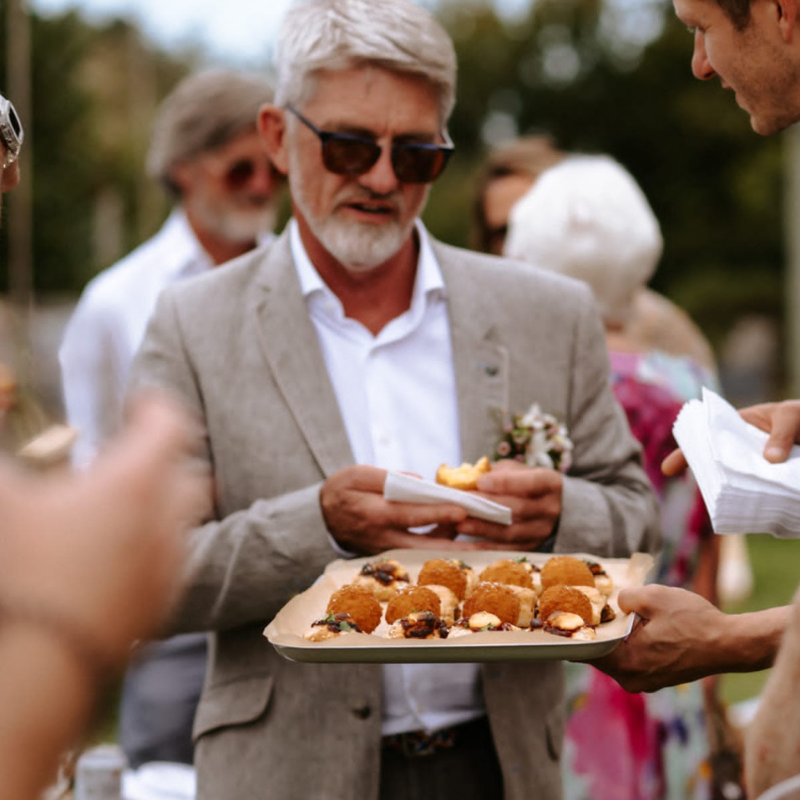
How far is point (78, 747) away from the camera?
3.39 feet

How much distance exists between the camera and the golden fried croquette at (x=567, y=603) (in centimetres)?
227

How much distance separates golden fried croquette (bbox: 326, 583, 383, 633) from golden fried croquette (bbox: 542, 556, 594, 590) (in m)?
0.34

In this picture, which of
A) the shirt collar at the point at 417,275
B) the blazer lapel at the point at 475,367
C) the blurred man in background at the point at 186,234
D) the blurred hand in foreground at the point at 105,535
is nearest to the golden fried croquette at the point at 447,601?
the blazer lapel at the point at 475,367

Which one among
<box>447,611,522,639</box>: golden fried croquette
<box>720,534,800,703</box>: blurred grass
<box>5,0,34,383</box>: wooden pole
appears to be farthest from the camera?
<box>5,0,34,383</box>: wooden pole

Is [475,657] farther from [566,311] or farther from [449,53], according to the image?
[449,53]

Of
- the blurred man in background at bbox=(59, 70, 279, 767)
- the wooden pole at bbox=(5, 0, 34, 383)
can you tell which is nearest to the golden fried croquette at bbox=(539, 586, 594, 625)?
the blurred man in background at bbox=(59, 70, 279, 767)

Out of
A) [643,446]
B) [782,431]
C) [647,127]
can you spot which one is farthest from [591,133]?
[782,431]

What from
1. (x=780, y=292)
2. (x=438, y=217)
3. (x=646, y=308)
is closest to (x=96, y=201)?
(x=438, y=217)

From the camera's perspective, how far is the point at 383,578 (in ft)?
8.05

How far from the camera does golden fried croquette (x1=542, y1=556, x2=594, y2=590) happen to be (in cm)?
241

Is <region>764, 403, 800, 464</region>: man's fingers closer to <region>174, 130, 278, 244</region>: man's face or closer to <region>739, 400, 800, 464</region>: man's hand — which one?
<region>739, 400, 800, 464</region>: man's hand

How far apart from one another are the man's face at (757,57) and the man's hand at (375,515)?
97cm

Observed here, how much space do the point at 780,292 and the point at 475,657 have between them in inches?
953

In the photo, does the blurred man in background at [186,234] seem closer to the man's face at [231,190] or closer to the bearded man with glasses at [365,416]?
the man's face at [231,190]
